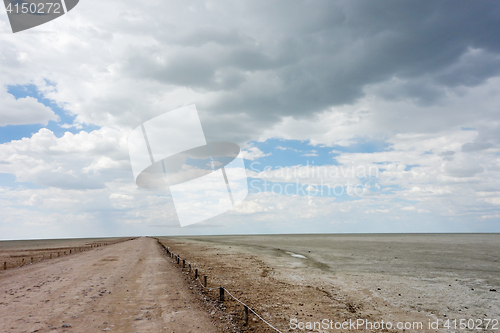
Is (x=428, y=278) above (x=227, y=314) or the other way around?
the other way around

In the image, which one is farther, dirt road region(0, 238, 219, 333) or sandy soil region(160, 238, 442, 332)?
sandy soil region(160, 238, 442, 332)

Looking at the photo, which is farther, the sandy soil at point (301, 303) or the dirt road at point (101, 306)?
the sandy soil at point (301, 303)

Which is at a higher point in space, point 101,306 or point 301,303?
point 101,306

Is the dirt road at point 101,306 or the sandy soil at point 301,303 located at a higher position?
the dirt road at point 101,306

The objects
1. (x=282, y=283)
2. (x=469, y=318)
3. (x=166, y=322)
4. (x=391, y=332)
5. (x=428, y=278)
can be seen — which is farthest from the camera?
(x=428, y=278)

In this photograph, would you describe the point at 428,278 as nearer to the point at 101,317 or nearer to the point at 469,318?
the point at 469,318

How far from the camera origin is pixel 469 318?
15.7m

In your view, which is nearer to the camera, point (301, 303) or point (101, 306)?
point (101, 306)

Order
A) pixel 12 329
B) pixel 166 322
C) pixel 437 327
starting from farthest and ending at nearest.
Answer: pixel 437 327 < pixel 166 322 < pixel 12 329

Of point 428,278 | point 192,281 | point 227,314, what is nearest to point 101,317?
point 227,314

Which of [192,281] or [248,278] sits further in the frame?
[248,278]

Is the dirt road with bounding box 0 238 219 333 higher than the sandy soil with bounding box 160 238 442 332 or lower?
higher

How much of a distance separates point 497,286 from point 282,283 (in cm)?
2015

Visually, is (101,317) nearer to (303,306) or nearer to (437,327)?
(303,306)
